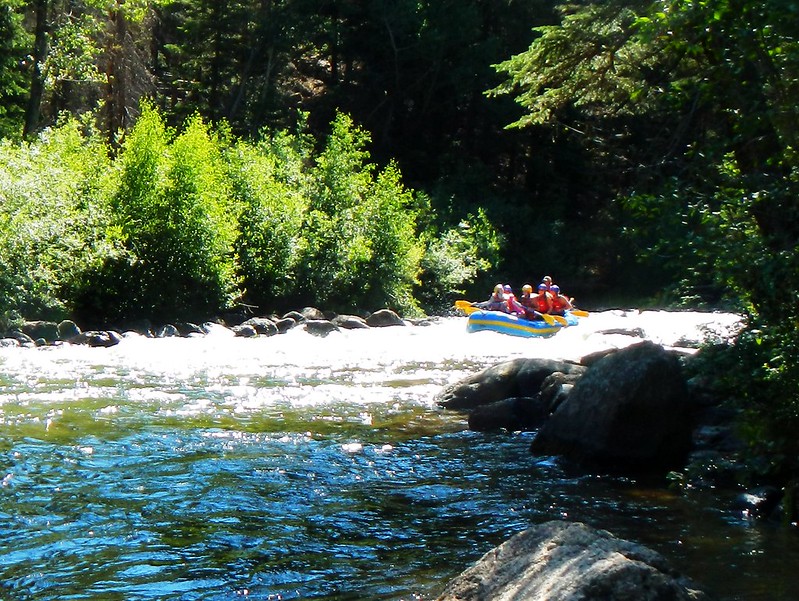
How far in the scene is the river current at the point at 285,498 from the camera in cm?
599

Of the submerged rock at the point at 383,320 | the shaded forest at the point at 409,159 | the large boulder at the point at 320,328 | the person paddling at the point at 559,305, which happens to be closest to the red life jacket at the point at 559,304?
the person paddling at the point at 559,305

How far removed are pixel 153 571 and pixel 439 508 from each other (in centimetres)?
240

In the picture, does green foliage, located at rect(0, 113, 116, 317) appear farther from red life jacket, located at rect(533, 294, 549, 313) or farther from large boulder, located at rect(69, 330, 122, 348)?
red life jacket, located at rect(533, 294, 549, 313)

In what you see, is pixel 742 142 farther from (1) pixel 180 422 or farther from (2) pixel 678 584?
(1) pixel 180 422

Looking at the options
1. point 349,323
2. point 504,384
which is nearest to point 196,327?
point 349,323

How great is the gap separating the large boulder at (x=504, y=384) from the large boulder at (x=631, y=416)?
2.61 metres

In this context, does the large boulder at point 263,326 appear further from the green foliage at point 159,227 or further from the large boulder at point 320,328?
the green foliage at point 159,227

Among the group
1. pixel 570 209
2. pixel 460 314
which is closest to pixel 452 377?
pixel 460 314

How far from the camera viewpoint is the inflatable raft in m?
20.5

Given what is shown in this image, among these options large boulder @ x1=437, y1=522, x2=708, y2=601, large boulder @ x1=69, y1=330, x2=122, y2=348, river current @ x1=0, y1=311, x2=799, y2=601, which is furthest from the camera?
large boulder @ x1=69, y1=330, x2=122, y2=348

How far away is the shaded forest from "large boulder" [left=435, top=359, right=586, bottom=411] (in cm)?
201

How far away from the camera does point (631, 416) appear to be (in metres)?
8.80

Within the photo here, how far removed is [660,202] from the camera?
285 inches

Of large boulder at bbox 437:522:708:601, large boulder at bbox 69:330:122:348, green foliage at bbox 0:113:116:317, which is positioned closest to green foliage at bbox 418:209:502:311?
green foliage at bbox 0:113:116:317
